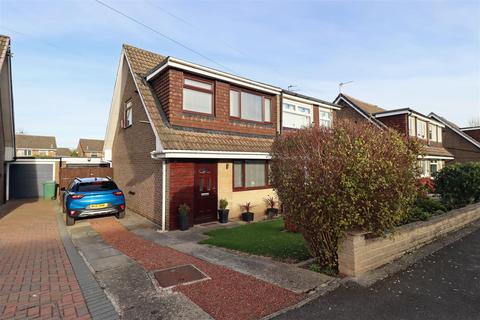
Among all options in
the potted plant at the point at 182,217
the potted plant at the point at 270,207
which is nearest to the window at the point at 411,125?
the potted plant at the point at 270,207

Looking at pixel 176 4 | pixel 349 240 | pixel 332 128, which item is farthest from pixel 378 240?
pixel 176 4

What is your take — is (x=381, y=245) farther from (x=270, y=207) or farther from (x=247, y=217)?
(x=270, y=207)

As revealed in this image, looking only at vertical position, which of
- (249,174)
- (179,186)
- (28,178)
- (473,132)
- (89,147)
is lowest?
(28,178)

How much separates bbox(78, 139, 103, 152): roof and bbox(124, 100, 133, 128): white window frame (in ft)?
144

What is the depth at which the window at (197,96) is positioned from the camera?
998 cm

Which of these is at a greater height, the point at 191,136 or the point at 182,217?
the point at 191,136

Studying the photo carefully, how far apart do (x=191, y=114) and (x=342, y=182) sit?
22.8 feet

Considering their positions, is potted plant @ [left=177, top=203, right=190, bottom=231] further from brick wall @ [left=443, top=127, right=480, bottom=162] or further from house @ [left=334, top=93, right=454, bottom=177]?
brick wall @ [left=443, top=127, right=480, bottom=162]

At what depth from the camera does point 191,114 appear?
9.98 meters

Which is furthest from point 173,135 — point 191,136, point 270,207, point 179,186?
point 270,207

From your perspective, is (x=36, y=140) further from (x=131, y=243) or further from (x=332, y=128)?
(x=332, y=128)

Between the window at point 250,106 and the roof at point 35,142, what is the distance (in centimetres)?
5550

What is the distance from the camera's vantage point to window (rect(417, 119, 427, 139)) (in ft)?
73.2

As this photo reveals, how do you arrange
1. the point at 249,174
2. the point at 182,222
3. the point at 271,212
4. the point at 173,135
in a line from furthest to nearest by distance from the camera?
the point at 249,174
the point at 271,212
the point at 173,135
the point at 182,222
